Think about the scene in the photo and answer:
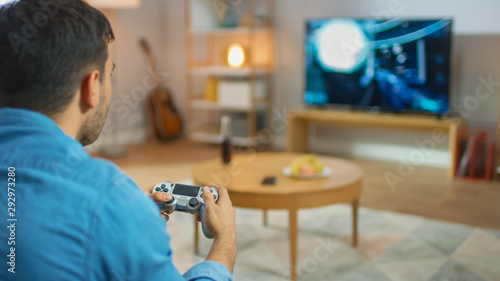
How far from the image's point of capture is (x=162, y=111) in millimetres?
5445

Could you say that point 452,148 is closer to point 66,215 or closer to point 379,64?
point 379,64

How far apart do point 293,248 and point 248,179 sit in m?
0.41

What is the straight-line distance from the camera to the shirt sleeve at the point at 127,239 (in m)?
0.71

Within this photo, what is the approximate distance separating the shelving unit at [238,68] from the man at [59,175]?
4.18 meters

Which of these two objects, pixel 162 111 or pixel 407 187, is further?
pixel 162 111

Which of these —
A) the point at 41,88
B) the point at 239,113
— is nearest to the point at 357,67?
the point at 239,113

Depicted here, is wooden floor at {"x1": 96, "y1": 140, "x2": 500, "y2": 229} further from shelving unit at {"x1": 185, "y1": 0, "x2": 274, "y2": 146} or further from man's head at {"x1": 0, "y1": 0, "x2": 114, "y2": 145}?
man's head at {"x1": 0, "y1": 0, "x2": 114, "y2": 145}

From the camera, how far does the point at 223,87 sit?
16.9 ft

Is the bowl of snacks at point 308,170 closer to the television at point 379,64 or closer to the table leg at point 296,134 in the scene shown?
the television at point 379,64

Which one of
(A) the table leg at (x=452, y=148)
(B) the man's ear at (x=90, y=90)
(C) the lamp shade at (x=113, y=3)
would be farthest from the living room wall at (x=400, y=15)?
(B) the man's ear at (x=90, y=90)

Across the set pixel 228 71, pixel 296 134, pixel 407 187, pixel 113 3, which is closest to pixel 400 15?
pixel 296 134

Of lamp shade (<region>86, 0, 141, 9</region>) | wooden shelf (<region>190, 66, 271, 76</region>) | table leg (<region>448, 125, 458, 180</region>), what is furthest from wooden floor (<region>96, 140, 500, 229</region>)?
lamp shade (<region>86, 0, 141, 9</region>)

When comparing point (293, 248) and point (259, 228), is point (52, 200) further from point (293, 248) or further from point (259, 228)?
point (259, 228)

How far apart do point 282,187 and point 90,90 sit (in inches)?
68.3
